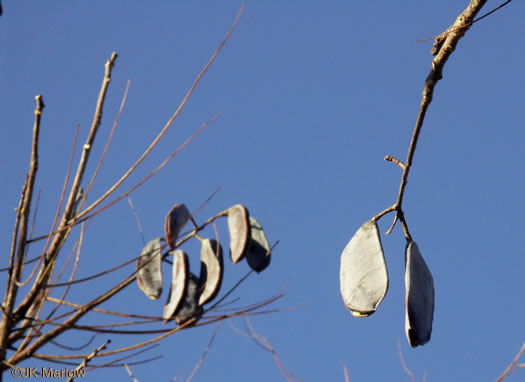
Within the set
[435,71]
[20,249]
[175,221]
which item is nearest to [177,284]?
[175,221]

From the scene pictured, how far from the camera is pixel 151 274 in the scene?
269 centimetres

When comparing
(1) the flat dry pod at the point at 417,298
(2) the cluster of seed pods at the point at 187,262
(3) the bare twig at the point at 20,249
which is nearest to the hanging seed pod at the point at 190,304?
(2) the cluster of seed pods at the point at 187,262

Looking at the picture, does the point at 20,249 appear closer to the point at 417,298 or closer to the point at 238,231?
the point at 238,231

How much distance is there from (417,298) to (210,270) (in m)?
0.74

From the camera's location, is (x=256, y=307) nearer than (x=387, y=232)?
Yes

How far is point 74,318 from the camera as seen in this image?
2.61 metres

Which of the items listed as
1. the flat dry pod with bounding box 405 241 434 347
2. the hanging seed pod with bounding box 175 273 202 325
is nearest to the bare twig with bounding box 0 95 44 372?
the hanging seed pod with bounding box 175 273 202 325

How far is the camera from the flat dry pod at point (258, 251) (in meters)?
2.68

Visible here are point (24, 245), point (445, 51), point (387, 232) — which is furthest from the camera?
point (387, 232)

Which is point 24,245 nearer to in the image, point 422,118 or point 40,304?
point 40,304

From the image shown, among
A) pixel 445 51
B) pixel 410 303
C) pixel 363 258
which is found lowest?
pixel 410 303

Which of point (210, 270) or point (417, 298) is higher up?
point (210, 270)

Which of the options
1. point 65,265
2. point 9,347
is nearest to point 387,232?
point 65,265

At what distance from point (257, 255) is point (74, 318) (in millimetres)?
594
